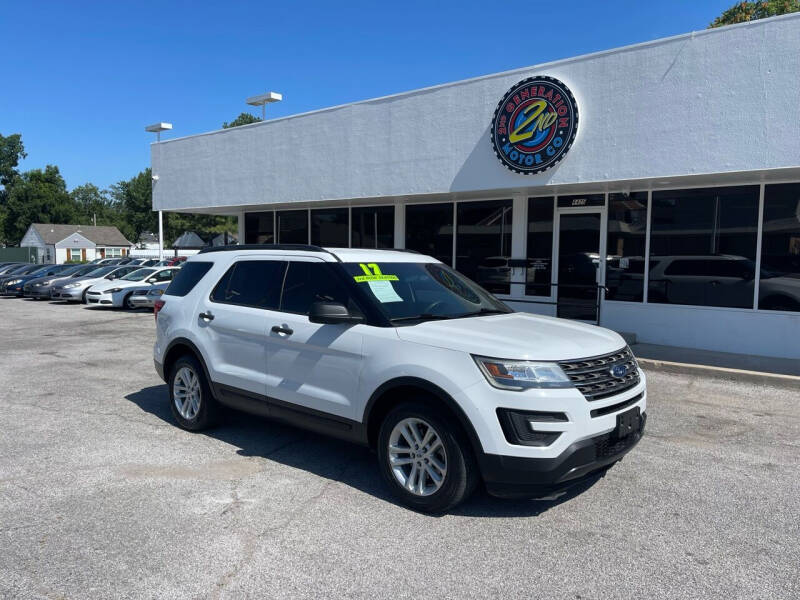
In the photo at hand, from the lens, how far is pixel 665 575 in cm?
326

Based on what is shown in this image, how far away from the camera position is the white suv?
3.64 m

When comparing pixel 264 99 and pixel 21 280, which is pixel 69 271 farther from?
pixel 264 99

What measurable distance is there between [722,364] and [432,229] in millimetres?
6958

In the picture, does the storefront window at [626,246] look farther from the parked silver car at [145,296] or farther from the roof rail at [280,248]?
the parked silver car at [145,296]

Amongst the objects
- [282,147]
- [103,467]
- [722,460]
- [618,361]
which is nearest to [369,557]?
[618,361]

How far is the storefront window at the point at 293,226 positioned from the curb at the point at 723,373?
10.1 metres

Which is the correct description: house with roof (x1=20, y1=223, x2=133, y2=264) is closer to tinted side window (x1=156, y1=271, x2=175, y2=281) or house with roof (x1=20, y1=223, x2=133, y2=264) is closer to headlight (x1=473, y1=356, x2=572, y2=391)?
tinted side window (x1=156, y1=271, x2=175, y2=281)

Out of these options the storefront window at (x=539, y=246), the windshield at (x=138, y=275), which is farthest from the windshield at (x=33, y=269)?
the storefront window at (x=539, y=246)

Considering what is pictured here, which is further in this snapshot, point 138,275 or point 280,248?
point 138,275

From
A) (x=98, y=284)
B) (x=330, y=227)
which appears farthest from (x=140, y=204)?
(x=330, y=227)

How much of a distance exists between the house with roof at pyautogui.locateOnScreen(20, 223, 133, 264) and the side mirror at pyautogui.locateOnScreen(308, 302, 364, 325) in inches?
3049

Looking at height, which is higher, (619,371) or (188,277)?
(188,277)

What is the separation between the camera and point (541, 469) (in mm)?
3570

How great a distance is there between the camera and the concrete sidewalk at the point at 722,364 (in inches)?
327
